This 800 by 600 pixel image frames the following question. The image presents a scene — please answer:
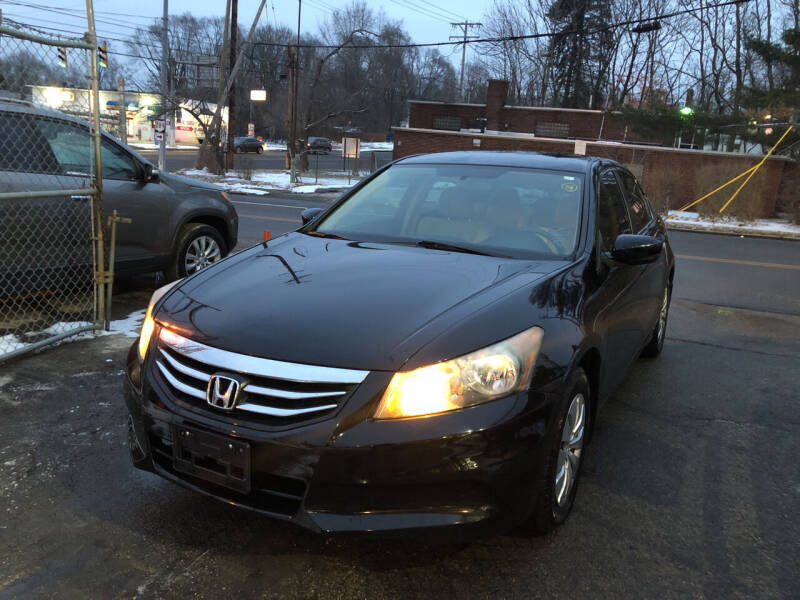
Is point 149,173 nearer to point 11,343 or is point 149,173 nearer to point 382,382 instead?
point 11,343

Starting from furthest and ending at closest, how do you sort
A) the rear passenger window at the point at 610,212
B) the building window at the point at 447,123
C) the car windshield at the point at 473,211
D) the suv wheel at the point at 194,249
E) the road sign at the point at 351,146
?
the building window at the point at 447,123, the road sign at the point at 351,146, the suv wheel at the point at 194,249, the rear passenger window at the point at 610,212, the car windshield at the point at 473,211

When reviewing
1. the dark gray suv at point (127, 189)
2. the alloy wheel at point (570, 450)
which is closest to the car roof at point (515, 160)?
the alloy wheel at point (570, 450)

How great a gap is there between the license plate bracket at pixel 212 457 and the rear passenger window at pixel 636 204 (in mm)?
3187

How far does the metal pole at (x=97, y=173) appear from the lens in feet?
15.4

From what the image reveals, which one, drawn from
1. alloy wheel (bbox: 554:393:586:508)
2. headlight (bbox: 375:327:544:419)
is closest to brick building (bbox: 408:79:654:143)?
alloy wheel (bbox: 554:393:586:508)

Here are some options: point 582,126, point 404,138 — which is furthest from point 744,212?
point 582,126

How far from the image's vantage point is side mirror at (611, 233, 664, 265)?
135 inches

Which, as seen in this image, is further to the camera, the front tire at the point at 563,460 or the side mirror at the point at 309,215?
the side mirror at the point at 309,215

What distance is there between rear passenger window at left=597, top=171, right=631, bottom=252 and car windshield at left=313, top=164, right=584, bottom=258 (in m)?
0.17

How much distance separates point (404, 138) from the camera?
33.4 meters

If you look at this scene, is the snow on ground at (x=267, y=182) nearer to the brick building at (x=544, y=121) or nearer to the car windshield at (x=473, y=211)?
the brick building at (x=544, y=121)

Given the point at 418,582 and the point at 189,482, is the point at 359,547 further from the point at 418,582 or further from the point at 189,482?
the point at 189,482

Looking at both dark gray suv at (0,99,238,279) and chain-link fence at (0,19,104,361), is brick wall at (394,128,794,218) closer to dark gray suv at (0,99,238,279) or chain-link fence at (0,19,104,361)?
dark gray suv at (0,99,238,279)

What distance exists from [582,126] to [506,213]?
40381 mm
